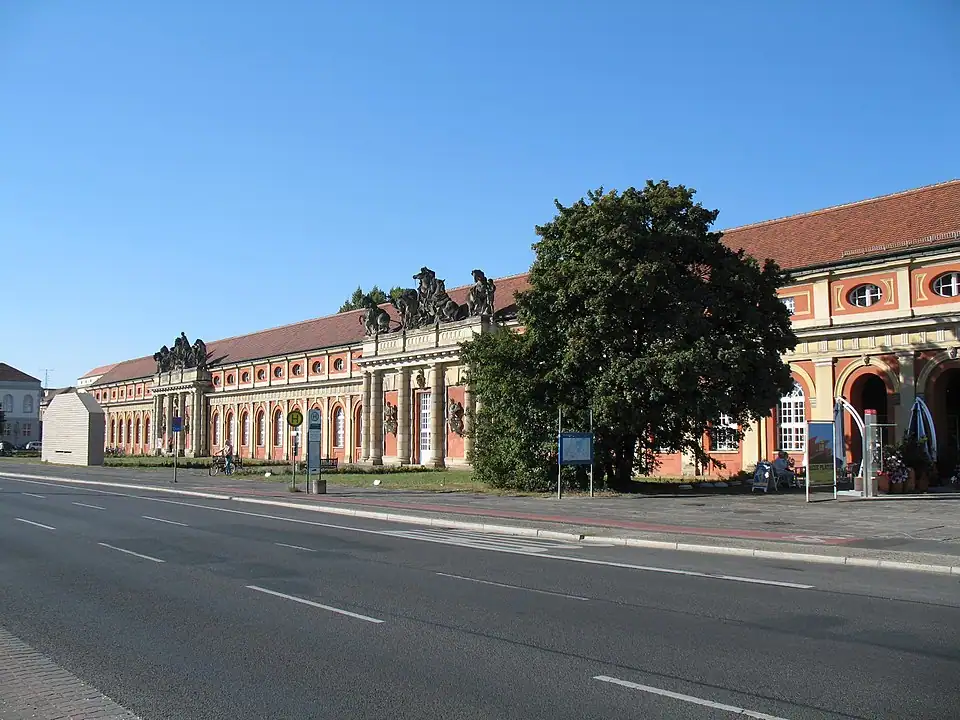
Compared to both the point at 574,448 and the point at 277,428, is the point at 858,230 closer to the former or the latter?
the point at 574,448

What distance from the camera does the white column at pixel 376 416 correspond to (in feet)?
198

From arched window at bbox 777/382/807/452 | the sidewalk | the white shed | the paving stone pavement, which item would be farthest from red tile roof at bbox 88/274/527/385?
the paving stone pavement

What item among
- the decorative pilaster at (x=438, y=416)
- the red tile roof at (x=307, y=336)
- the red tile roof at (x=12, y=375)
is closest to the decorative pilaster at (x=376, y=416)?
the decorative pilaster at (x=438, y=416)

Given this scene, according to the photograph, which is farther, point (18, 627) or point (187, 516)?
point (187, 516)

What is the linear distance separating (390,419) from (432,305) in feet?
27.7

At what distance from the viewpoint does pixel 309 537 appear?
58.0ft

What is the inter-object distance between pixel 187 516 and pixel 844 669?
19086mm

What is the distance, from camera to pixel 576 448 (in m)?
28.1

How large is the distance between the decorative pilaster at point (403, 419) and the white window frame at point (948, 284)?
33.4 m

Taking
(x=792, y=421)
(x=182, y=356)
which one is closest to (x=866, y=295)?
(x=792, y=421)

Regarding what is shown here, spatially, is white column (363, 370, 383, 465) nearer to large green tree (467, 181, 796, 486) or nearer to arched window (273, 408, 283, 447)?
arched window (273, 408, 283, 447)

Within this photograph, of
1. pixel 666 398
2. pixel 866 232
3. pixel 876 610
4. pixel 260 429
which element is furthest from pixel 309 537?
pixel 260 429

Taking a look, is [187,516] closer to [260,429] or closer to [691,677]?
[691,677]

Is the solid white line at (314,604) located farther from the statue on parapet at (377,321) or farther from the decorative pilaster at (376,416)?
the statue on parapet at (377,321)
